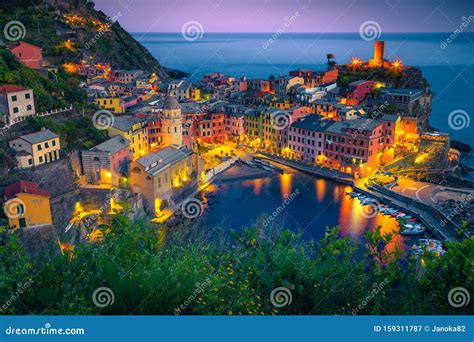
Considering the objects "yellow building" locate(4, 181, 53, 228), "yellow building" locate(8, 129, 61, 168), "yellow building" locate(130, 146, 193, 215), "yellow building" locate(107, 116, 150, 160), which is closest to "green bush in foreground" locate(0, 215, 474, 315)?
"yellow building" locate(4, 181, 53, 228)

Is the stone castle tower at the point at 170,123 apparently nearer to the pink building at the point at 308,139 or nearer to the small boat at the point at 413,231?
the pink building at the point at 308,139

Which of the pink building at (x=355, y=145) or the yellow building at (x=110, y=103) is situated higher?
the yellow building at (x=110, y=103)

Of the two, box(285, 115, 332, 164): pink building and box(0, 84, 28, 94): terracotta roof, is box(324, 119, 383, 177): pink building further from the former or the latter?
box(0, 84, 28, 94): terracotta roof

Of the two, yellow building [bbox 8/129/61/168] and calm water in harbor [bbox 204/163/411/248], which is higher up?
yellow building [bbox 8/129/61/168]

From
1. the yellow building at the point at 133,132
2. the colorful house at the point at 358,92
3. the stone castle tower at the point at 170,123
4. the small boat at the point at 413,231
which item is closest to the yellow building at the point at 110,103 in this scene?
the yellow building at the point at 133,132

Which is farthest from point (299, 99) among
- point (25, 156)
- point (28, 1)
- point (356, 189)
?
point (28, 1)

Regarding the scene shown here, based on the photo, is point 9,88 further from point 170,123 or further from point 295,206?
point 295,206
